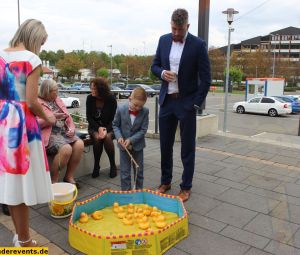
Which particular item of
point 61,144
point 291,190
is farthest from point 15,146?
point 291,190

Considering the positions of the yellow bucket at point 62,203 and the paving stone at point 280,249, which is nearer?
the paving stone at point 280,249

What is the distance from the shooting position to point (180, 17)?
324 centimetres

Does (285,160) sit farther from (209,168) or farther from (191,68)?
(191,68)

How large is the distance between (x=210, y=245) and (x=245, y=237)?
36 centimetres

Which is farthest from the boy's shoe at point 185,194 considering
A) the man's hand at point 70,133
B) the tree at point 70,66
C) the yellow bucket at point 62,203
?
the tree at point 70,66

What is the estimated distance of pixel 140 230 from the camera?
2914 millimetres

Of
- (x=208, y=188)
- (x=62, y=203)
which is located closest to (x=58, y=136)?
(x=62, y=203)

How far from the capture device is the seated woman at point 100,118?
176 inches

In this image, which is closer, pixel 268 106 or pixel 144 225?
pixel 144 225

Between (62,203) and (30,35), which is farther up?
(30,35)

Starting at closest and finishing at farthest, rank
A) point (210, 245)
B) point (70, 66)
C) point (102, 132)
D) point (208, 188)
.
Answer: point (210, 245) < point (208, 188) < point (102, 132) < point (70, 66)

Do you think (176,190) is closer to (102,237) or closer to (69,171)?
(69,171)

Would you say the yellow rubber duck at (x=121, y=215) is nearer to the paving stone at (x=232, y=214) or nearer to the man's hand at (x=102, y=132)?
the paving stone at (x=232, y=214)

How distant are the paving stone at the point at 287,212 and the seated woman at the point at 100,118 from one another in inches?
82.1
